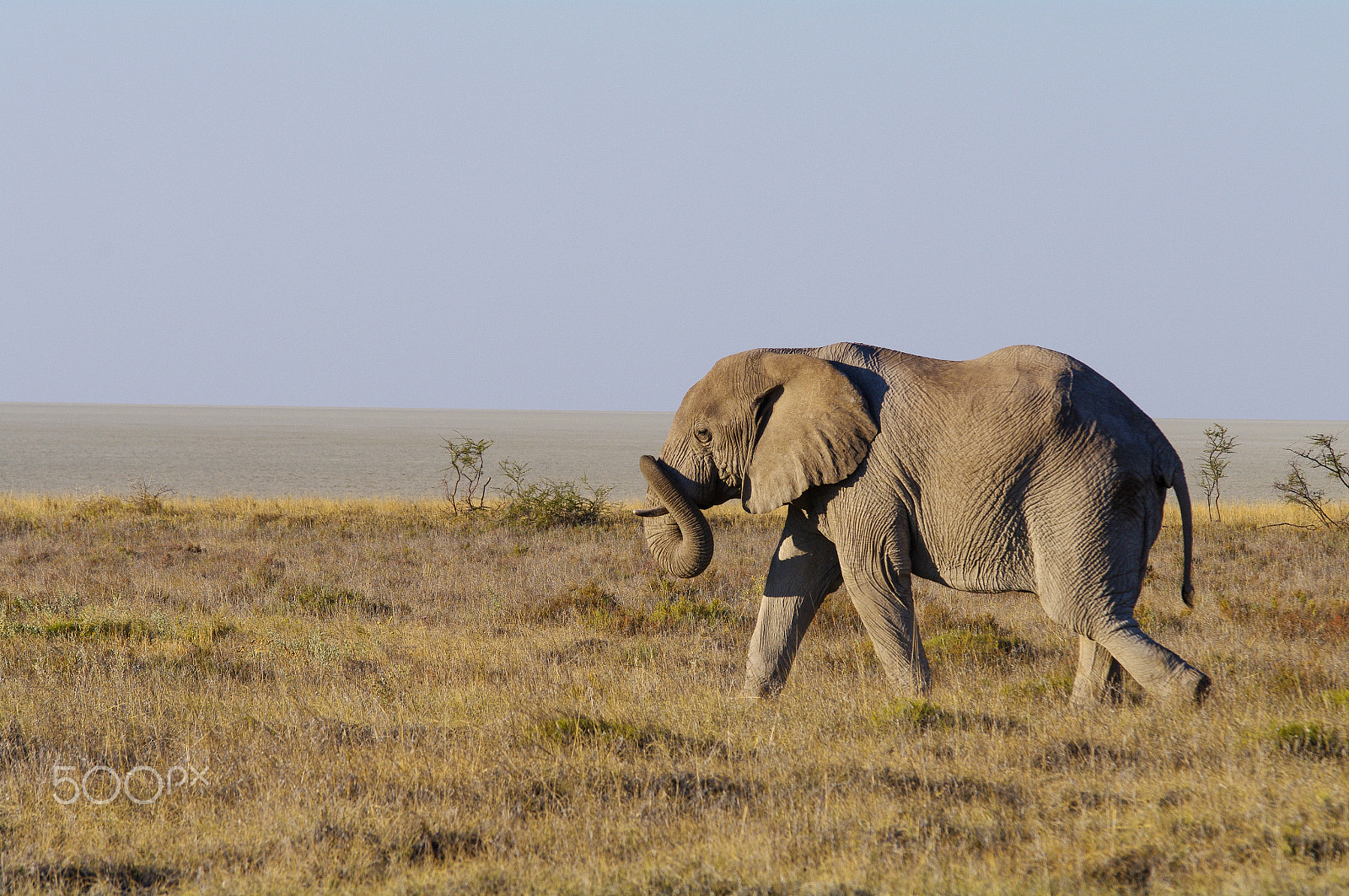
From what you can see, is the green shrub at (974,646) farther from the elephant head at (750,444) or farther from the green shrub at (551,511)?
the green shrub at (551,511)

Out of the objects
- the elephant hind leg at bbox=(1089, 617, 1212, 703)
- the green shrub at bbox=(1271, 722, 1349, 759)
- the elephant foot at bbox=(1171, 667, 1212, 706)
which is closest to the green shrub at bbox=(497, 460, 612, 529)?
the elephant hind leg at bbox=(1089, 617, 1212, 703)

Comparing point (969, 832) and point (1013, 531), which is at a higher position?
point (1013, 531)

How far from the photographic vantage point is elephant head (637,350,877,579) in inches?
252

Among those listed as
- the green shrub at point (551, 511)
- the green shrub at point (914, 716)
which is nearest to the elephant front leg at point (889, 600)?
the green shrub at point (914, 716)

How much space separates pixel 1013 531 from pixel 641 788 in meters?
2.73

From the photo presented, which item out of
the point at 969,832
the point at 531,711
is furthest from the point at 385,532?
the point at 969,832

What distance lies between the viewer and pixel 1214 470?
71.4 feet

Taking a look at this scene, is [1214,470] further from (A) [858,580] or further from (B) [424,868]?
(B) [424,868]

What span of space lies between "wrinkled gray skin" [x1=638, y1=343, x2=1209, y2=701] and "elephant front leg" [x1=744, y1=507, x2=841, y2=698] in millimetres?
12

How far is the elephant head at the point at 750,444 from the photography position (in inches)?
252

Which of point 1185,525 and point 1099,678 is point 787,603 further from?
point 1185,525

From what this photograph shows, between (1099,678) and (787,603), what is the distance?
80.7 inches

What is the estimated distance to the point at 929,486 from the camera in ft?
20.8

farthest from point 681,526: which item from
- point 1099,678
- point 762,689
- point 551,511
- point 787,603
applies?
point 551,511
